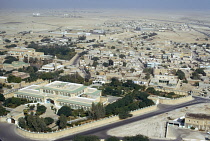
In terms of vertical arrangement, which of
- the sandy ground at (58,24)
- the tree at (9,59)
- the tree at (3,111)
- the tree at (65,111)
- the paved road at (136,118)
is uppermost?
the sandy ground at (58,24)

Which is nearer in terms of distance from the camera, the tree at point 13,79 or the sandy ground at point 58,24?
the tree at point 13,79

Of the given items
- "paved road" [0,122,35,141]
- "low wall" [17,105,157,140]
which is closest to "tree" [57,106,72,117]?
"low wall" [17,105,157,140]

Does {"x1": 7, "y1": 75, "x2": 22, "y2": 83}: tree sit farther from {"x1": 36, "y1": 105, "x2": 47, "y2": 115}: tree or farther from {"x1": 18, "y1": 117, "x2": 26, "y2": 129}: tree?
{"x1": 18, "y1": 117, "x2": 26, "y2": 129}: tree

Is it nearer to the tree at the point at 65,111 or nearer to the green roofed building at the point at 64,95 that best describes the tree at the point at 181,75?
the green roofed building at the point at 64,95

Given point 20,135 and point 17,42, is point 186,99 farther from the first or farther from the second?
point 17,42

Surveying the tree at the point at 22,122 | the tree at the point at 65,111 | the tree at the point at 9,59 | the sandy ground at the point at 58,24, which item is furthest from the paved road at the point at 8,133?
the sandy ground at the point at 58,24

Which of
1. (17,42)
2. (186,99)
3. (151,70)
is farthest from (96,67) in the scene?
(17,42)

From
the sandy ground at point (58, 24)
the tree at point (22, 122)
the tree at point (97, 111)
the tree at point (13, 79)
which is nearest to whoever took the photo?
the tree at point (22, 122)

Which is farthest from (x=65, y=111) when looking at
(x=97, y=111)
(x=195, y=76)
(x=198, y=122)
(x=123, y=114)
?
(x=195, y=76)

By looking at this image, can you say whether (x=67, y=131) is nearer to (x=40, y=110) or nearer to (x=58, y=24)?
(x=40, y=110)
